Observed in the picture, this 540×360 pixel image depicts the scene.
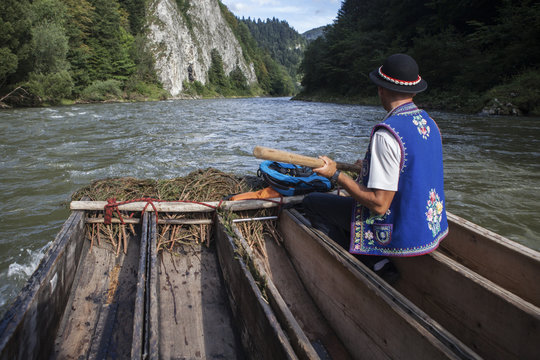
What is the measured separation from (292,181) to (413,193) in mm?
1703

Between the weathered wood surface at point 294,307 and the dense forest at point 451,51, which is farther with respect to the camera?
the dense forest at point 451,51

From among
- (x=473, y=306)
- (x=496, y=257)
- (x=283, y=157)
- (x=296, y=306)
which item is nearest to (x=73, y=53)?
(x=283, y=157)

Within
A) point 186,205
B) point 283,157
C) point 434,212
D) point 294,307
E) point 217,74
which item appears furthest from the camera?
point 217,74

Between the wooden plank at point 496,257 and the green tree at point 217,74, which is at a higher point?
the green tree at point 217,74

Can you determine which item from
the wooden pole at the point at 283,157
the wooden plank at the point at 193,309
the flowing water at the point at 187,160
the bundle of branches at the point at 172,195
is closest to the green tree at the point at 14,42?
the flowing water at the point at 187,160

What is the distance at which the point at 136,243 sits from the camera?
302 cm

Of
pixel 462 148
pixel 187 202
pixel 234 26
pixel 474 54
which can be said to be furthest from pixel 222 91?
pixel 187 202

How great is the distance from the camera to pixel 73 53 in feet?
107

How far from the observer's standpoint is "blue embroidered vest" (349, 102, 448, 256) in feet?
6.06

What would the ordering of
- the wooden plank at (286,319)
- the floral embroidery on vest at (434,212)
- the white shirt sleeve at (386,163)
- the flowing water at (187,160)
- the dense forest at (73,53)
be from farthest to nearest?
1. the dense forest at (73,53)
2. the flowing water at (187,160)
3. the floral embroidery on vest at (434,212)
4. the white shirt sleeve at (386,163)
5. the wooden plank at (286,319)

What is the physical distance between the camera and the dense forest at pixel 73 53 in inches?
869

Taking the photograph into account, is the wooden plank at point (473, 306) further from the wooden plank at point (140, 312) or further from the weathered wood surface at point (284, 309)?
the wooden plank at point (140, 312)

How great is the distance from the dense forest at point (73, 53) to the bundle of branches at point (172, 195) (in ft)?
65.2

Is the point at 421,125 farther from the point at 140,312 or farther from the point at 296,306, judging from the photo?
the point at 140,312
